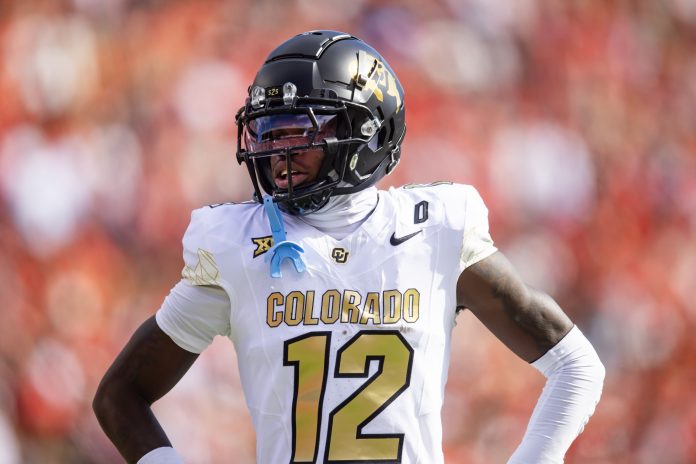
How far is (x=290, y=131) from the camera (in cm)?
212

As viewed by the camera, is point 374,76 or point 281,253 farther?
point 374,76

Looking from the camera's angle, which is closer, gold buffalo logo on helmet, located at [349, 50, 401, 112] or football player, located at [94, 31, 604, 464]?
football player, located at [94, 31, 604, 464]

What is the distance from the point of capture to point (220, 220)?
7.03 feet

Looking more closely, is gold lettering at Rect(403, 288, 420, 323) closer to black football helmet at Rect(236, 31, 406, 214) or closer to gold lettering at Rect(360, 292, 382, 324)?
gold lettering at Rect(360, 292, 382, 324)

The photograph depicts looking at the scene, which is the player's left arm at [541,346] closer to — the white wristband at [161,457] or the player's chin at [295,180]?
the player's chin at [295,180]

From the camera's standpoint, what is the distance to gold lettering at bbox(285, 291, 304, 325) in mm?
2008

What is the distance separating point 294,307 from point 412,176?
2394mm

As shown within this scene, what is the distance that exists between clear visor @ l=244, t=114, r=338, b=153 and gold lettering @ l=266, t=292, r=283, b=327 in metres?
0.29

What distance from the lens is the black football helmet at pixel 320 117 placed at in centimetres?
210

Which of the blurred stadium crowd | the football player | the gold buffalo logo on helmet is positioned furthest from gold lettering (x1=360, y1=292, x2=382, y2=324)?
the blurred stadium crowd

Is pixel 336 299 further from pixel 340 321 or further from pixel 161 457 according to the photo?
pixel 161 457

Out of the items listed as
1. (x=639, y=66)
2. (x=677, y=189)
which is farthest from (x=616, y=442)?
(x=639, y=66)

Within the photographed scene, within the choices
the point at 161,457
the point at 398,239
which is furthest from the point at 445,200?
the point at 161,457

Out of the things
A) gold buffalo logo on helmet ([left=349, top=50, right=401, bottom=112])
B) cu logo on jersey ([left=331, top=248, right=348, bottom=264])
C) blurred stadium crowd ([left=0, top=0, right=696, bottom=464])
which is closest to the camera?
cu logo on jersey ([left=331, top=248, right=348, bottom=264])
